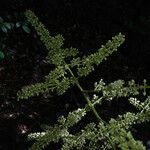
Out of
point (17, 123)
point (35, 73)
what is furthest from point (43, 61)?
point (17, 123)

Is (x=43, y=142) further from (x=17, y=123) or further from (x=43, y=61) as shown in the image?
(x=43, y=61)

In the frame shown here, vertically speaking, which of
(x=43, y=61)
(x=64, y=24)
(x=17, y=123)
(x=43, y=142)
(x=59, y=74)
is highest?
(x=64, y=24)

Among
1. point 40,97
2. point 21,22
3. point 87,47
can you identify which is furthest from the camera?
point 87,47

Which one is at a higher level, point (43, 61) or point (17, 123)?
point (43, 61)

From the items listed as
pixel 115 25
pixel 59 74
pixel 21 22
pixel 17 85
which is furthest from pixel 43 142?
pixel 115 25

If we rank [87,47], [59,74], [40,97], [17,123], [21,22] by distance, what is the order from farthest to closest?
[87,47] < [40,97] < [17,123] < [21,22] < [59,74]

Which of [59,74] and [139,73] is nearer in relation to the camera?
[59,74]

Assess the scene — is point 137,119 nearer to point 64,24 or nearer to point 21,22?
point 21,22
